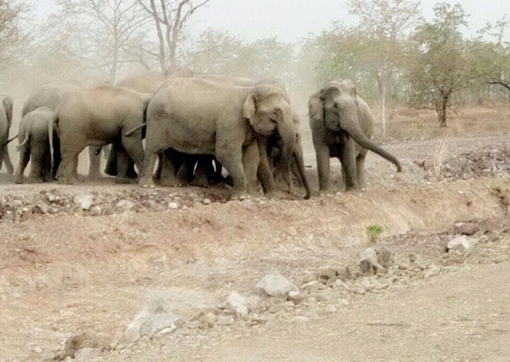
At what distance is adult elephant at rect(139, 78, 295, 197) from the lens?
12.8 metres

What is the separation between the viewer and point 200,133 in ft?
43.6

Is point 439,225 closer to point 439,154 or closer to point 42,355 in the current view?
point 439,154

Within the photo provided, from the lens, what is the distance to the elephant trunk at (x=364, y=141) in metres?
13.5

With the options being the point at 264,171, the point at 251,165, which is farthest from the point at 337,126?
the point at 251,165

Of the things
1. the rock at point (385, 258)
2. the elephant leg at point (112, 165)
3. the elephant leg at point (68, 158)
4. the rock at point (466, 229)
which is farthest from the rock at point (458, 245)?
the elephant leg at point (112, 165)

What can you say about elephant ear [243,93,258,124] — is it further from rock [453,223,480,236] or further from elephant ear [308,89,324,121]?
rock [453,223,480,236]

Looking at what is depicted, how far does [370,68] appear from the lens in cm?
3303

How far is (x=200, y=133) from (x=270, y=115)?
124 cm

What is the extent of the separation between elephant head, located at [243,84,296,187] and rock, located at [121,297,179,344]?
5849 millimetres

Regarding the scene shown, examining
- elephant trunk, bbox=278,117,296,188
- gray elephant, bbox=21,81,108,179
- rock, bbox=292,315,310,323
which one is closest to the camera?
rock, bbox=292,315,310,323

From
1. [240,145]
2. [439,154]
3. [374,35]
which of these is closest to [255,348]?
[240,145]

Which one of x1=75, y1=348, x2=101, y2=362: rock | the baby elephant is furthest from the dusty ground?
the baby elephant

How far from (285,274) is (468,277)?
2865 millimetres

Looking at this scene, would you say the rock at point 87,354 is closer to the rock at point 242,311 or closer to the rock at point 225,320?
the rock at point 225,320
